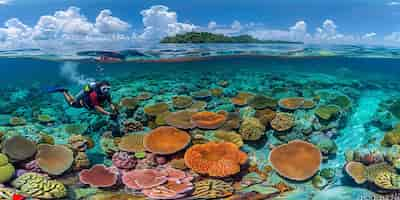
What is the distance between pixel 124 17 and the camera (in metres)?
6.17

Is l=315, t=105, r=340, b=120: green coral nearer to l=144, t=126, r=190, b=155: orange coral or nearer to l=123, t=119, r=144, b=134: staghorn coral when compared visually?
l=144, t=126, r=190, b=155: orange coral

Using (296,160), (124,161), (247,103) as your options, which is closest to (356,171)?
(296,160)

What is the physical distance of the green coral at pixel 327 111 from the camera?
6.31 m

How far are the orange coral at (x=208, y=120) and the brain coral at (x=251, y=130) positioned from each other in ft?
1.63

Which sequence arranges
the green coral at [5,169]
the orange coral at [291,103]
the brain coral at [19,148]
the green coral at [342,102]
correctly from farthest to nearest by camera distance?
1. the green coral at [342,102]
2. the orange coral at [291,103]
3. the brain coral at [19,148]
4. the green coral at [5,169]

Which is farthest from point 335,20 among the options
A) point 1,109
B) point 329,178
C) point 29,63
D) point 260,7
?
point 29,63

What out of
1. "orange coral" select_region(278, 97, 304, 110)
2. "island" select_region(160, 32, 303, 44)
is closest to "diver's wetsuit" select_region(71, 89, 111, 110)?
"island" select_region(160, 32, 303, 44)

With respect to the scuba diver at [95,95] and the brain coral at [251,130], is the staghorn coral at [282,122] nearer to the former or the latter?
the brain coral at [251,130]

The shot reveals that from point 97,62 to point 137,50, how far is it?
191 cm

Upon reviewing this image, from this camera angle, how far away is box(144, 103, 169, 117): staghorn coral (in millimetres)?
6470

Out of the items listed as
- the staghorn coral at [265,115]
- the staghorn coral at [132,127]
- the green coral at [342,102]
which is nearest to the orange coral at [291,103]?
the staghorn coral at [265,115]

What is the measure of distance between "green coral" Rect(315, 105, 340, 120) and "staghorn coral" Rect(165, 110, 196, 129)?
303 centimetres

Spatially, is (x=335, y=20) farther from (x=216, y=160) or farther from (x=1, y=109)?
(x=1, y=109)

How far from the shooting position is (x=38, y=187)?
4094 mm
